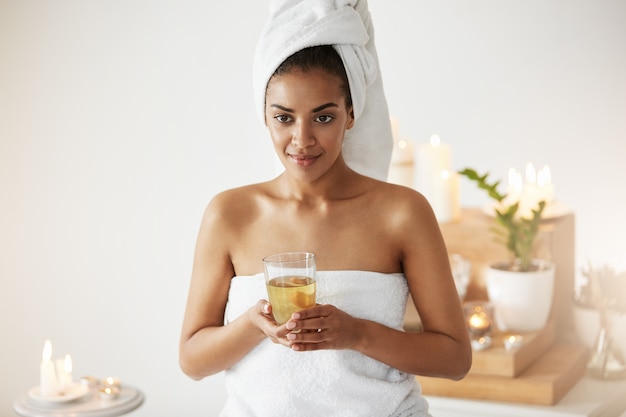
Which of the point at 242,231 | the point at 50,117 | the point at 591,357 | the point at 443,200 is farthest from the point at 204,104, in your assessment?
the point at 242,231

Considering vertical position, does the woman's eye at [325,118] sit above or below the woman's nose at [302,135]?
above

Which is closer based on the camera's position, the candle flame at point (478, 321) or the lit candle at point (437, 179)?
the candle flame at point (478, 321)

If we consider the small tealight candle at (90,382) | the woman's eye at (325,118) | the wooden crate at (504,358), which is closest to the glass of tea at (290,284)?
the woman's eye at (325,118)

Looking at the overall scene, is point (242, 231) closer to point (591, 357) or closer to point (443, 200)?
point (443, 200)

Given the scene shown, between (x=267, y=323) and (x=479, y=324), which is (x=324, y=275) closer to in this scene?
(x=267, y=323)

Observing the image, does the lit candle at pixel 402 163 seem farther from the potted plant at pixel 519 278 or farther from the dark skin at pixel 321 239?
the dark skin at pixel 321 239

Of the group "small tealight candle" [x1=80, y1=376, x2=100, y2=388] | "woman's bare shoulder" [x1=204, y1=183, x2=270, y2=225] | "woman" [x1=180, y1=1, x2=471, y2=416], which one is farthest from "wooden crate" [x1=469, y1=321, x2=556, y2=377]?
"small tealight candle" [x1=80, y1=376, x2=100, y2=388]

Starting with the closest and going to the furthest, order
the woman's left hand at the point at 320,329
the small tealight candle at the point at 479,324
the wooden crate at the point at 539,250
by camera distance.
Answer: the woman's left hand at the point at 320,329, the small tealight candle at the point at 479,324, the wooden crate at the point at 539,250

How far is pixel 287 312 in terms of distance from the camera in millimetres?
1596

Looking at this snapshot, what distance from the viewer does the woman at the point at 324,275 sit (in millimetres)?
1754

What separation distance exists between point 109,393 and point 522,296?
4.61ft

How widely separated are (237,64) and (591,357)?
214cm

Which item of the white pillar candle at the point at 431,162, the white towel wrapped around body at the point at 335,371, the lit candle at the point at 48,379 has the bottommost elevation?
the lit candle at the point at 48,379

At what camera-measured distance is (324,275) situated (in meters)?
1.83
